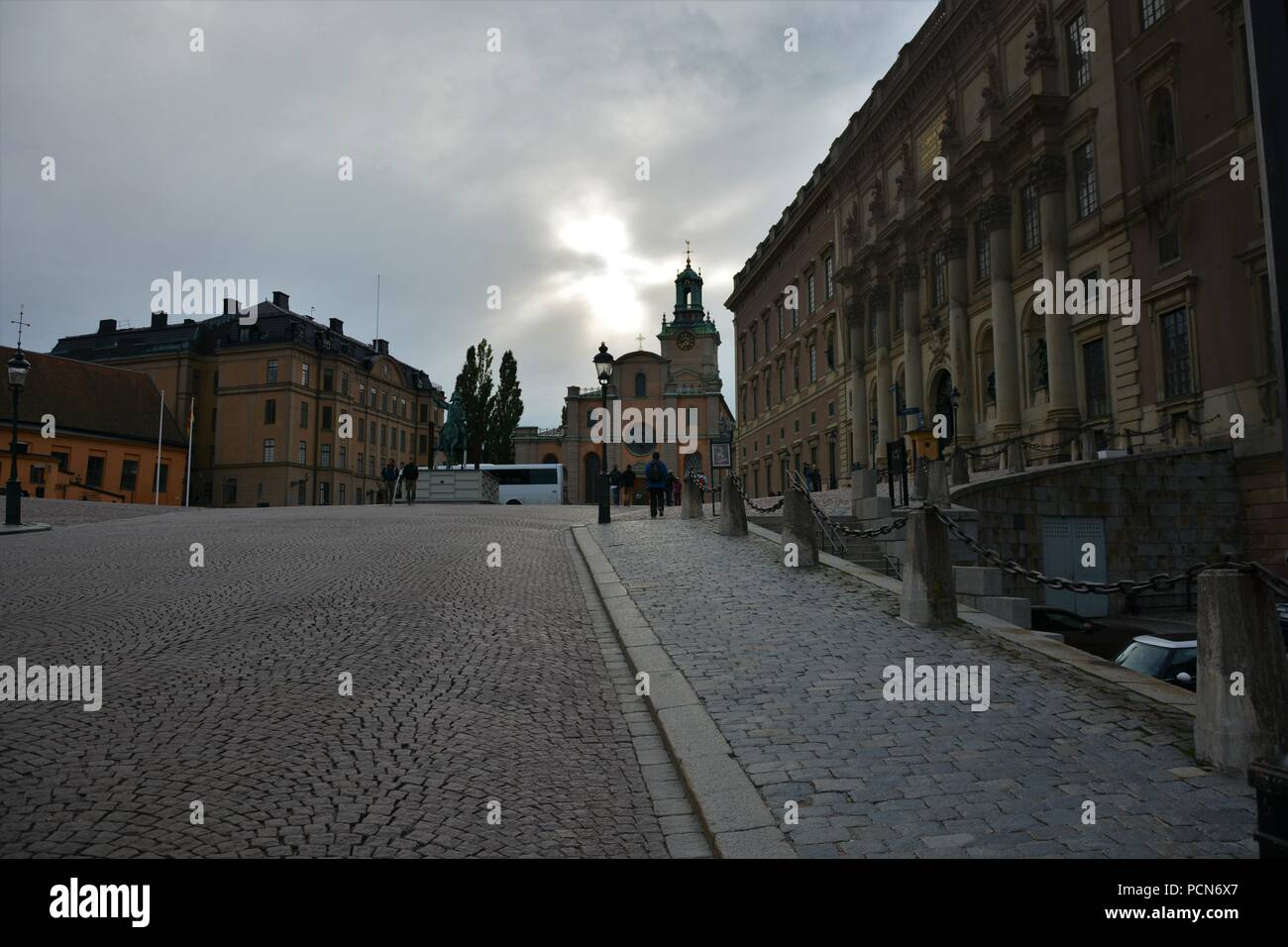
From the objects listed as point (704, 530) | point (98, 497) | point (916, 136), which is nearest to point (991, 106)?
point (916, 136)

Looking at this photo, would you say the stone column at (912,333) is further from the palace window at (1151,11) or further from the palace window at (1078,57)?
the palace window at (1151,11)

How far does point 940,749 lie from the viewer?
5.34 m

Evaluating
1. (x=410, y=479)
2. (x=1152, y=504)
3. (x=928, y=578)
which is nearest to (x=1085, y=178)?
(x=1152, y=504)

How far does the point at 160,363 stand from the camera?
240 ft

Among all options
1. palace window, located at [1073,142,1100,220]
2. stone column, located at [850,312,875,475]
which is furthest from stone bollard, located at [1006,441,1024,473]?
stone column, located at [850,312,875,475]

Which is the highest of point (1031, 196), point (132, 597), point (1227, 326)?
point (1031, 196)

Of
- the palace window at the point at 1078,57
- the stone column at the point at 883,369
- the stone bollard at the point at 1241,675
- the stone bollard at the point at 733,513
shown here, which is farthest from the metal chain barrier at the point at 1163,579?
the stone column at the point at 883,369

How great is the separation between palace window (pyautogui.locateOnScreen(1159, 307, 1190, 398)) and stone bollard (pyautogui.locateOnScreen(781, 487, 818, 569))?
17467 millimetres

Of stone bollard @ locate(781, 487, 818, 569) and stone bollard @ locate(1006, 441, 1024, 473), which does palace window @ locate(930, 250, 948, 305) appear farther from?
stone bollard @ locate(781, 487, 818, 569)

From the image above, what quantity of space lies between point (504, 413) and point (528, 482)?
11924mm

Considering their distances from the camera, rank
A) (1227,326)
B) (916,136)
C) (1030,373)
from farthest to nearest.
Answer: (916,136) < (1030,373) < (1227,326)

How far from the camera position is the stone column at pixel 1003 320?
3262cm
